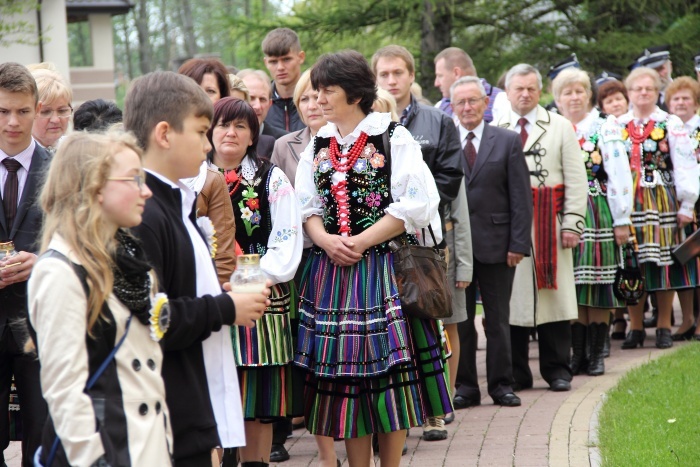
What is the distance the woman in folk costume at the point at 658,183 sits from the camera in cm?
980

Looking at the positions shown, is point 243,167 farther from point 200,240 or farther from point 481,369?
point 481,369

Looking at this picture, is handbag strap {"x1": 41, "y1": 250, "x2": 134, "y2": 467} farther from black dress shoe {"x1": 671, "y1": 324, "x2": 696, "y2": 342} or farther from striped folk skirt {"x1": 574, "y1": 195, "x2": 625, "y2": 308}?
black dress shoe {"x1": 671, "y1": 324, "x2": 696, "y2": 342}

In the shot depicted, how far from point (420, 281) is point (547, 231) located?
11.0 feet

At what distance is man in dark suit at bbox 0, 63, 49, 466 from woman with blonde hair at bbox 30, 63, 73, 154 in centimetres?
55

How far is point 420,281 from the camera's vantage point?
5.20 m

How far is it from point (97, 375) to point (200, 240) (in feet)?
2.38

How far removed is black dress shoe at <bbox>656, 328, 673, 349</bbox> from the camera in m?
9.94

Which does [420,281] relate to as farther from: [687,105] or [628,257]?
[687,105]

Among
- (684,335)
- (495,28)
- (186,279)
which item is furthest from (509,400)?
(495,28)

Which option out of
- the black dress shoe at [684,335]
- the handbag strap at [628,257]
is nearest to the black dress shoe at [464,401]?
the handbag strap at [628,257]

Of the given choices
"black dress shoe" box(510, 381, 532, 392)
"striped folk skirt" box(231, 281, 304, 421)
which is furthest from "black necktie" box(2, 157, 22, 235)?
"black dress shoe" box(510, 381, 532, 392)

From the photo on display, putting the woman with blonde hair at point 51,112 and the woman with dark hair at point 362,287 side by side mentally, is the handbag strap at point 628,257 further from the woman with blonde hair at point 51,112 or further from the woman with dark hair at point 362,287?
the woman with blonde hair at point 51,112

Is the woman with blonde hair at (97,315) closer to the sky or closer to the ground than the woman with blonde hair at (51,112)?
closer to the ground

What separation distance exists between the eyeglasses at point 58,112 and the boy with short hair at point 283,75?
8.86ft
